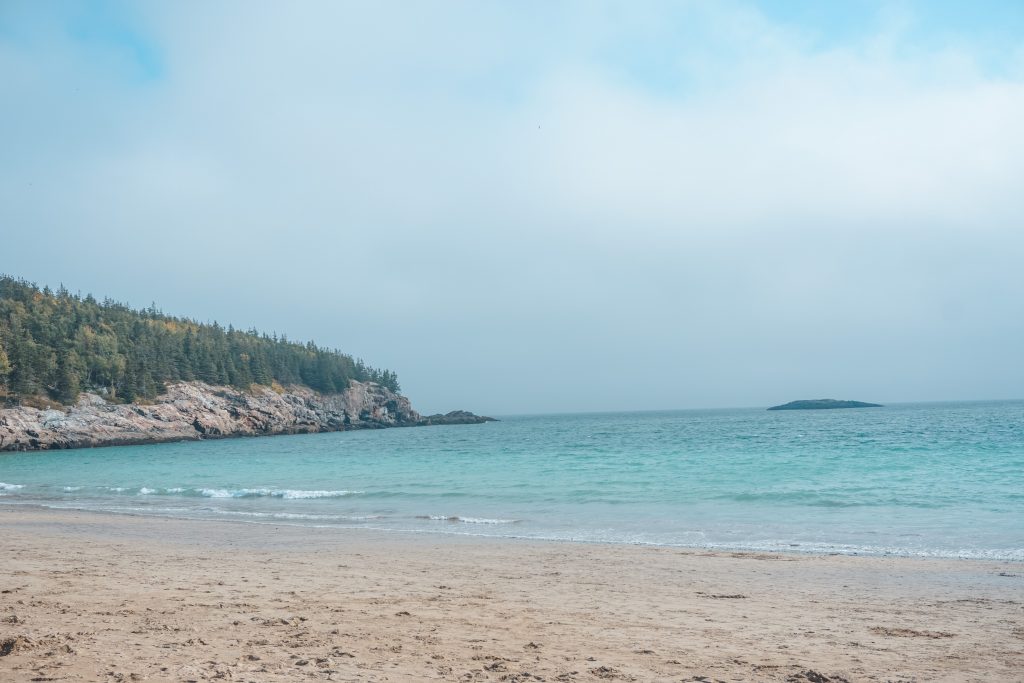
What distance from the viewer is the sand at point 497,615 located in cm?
672

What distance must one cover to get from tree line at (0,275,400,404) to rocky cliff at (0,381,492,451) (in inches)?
110

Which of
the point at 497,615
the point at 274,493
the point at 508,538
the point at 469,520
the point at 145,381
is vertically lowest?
the point at 274,493

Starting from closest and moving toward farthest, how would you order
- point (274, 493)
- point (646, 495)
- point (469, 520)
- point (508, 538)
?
point (508, 538), point (469, 520), point (646, 495), point (274, 493)

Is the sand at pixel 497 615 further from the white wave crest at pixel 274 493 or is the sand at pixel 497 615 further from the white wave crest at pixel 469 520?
the white wave crest at pixel 274 493

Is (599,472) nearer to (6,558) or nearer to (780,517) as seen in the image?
(780,517)

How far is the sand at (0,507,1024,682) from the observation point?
672cm

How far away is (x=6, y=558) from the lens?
13102mm

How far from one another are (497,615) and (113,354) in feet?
334

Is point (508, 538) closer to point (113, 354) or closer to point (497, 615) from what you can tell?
point (497, 615)

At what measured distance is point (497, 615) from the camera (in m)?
9.05

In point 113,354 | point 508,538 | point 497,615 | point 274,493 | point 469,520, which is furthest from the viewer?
point 113,354

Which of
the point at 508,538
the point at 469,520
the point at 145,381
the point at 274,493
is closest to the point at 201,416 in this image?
the point at 145,381

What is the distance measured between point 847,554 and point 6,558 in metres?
17.4

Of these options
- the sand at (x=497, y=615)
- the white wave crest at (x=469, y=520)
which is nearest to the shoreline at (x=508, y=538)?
the white wave crest at (x=469, y=520)
